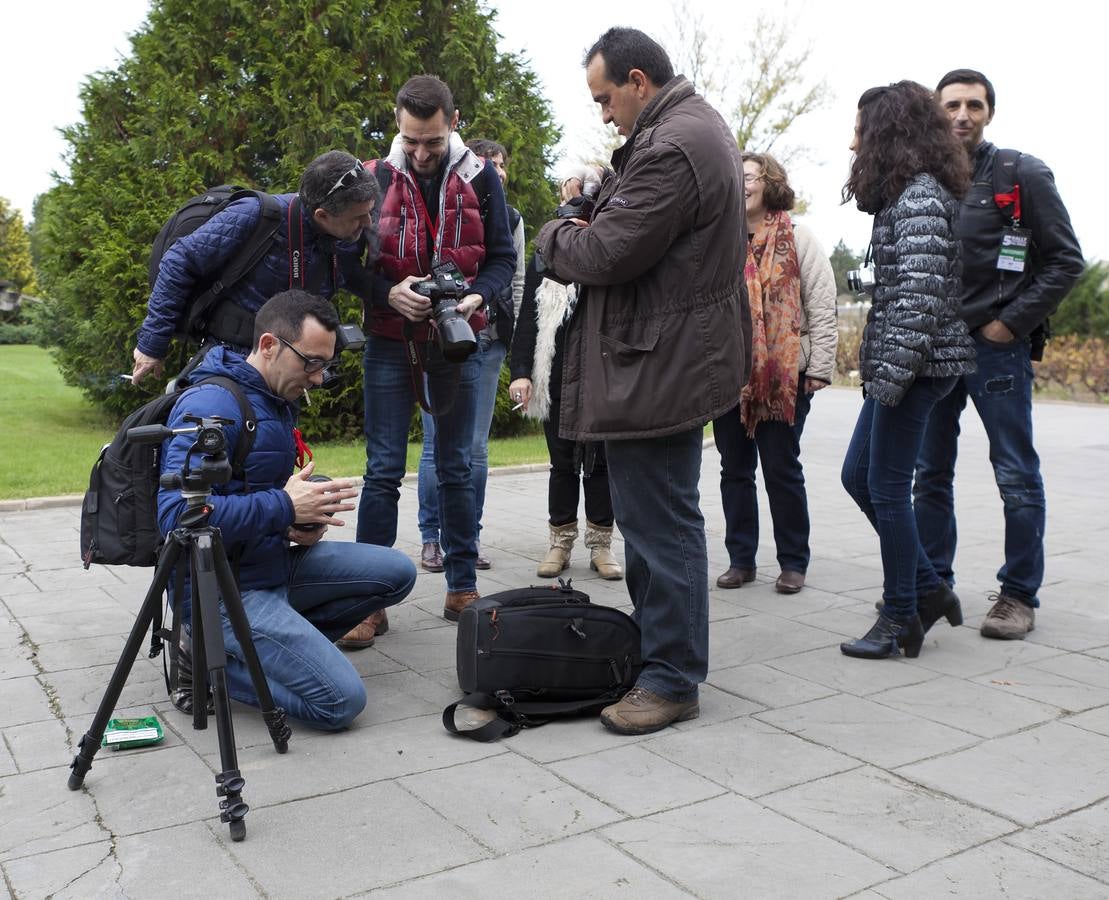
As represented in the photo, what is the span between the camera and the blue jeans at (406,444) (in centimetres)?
474

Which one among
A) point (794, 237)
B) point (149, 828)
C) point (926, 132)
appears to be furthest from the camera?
point (794, 237)

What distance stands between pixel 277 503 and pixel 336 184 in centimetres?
122

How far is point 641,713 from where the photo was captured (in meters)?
3.58

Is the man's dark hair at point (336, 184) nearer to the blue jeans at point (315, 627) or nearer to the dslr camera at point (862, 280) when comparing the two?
the blue jeans at point (315, 627)

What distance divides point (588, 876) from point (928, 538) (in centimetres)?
289

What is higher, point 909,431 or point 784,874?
point 909,431

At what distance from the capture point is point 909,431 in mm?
4254

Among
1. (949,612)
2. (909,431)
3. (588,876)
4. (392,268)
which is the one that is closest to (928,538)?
(949,612)

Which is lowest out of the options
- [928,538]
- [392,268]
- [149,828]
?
[149,828]

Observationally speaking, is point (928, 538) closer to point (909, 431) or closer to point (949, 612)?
point (949, 612)

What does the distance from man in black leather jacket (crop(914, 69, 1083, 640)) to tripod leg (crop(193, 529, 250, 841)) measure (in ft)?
9.81

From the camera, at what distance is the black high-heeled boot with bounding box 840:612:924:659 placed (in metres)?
4.38

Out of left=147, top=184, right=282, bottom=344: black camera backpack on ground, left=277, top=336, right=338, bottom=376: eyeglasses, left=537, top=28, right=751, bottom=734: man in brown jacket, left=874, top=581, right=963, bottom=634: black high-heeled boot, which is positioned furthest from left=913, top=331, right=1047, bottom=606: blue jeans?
left=147, top=184, right=282, bottom=344: black camera backpack on ground

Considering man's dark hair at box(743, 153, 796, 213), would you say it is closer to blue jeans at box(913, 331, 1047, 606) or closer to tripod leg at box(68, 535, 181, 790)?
blue jeans at box(913, 331, 1047, 606)
